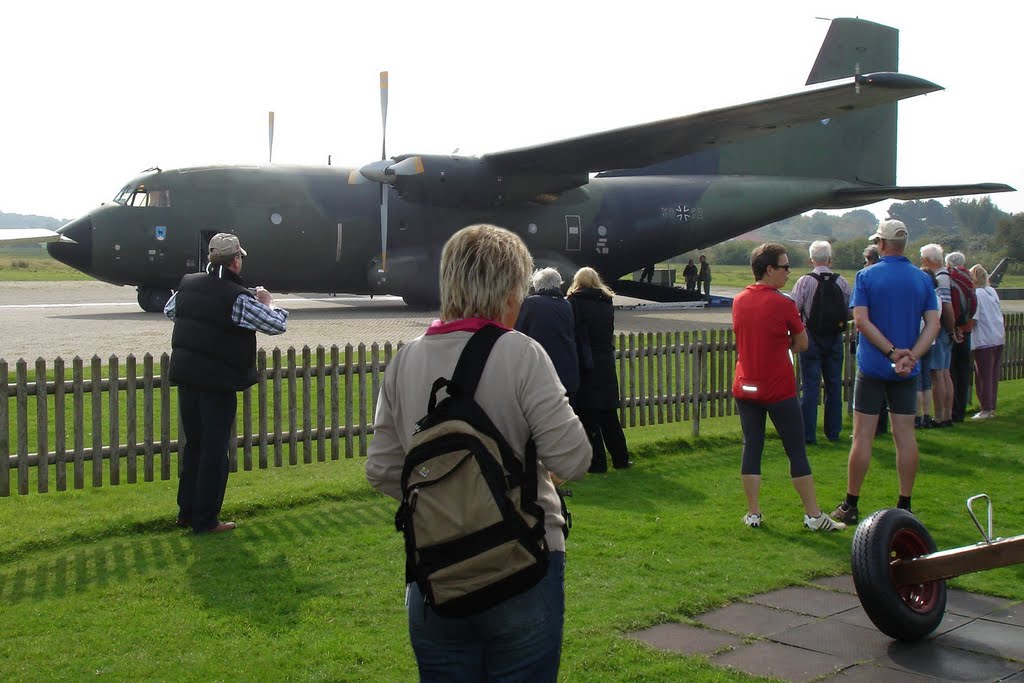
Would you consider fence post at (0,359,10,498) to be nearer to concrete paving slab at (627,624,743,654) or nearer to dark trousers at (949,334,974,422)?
concrete paving slab at (627,624,743,654)

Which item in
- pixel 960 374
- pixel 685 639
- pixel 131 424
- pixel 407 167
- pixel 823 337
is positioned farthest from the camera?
pixel 407 167

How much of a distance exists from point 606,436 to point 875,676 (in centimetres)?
506

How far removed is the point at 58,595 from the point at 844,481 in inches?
244

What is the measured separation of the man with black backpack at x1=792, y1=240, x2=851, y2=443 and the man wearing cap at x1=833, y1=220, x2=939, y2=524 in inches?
111

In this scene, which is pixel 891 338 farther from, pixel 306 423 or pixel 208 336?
pixel 306 423

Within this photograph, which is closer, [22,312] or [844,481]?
[844,481]

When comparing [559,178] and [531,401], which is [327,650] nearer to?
[531,401]

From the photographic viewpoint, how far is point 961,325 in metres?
11.4

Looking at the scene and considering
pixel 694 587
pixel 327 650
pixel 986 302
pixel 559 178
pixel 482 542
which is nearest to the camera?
pixel 482 542

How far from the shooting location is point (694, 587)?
5.70 meters

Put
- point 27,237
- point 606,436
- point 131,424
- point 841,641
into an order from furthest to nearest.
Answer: point 27,237
point 606,436
point 131,424
point 841,641

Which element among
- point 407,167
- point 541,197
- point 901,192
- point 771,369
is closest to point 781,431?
point 771,369

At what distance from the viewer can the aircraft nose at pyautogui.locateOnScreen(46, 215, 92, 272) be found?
68.5ft

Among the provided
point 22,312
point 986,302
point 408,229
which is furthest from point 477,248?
point 22,312
